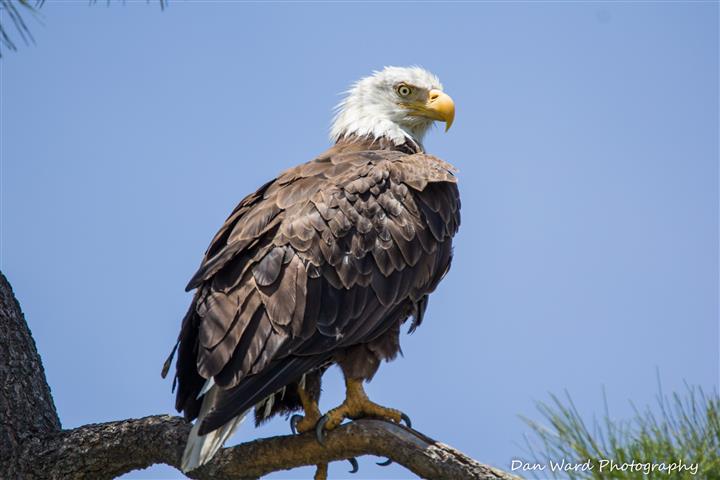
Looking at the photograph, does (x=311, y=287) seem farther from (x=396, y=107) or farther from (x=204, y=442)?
(x=396, y=107)

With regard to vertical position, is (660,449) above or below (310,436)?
below

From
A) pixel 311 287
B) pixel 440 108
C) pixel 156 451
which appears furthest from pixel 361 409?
pixel 440 108

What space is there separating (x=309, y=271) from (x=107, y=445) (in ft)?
3.92

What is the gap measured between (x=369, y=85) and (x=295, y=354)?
2.86 m

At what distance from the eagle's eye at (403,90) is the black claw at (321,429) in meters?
2.76

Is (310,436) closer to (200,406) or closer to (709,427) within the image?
(200,406)

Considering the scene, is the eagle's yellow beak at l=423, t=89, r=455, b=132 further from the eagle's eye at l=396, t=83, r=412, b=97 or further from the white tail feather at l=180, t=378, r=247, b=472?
the white tail feather at l=180, t=378, r=247, b=472

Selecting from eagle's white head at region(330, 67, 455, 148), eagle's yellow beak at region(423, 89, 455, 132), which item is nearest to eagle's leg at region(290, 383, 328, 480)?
eagle's white head at region(330, 67, 455, 148)

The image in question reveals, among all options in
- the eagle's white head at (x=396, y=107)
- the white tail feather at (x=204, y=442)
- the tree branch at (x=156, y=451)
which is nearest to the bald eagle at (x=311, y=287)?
the white tail feather at (x=204, y=442)

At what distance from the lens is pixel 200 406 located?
497 cm

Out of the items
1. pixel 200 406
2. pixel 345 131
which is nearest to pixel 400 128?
pixel 345 131

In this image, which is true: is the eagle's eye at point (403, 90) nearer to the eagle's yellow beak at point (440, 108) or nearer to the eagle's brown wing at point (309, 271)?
the eagle's yellow beak at point (440, 108)

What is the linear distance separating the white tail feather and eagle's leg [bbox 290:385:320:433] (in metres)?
0.46

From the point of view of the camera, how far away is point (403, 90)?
7.29 metres
